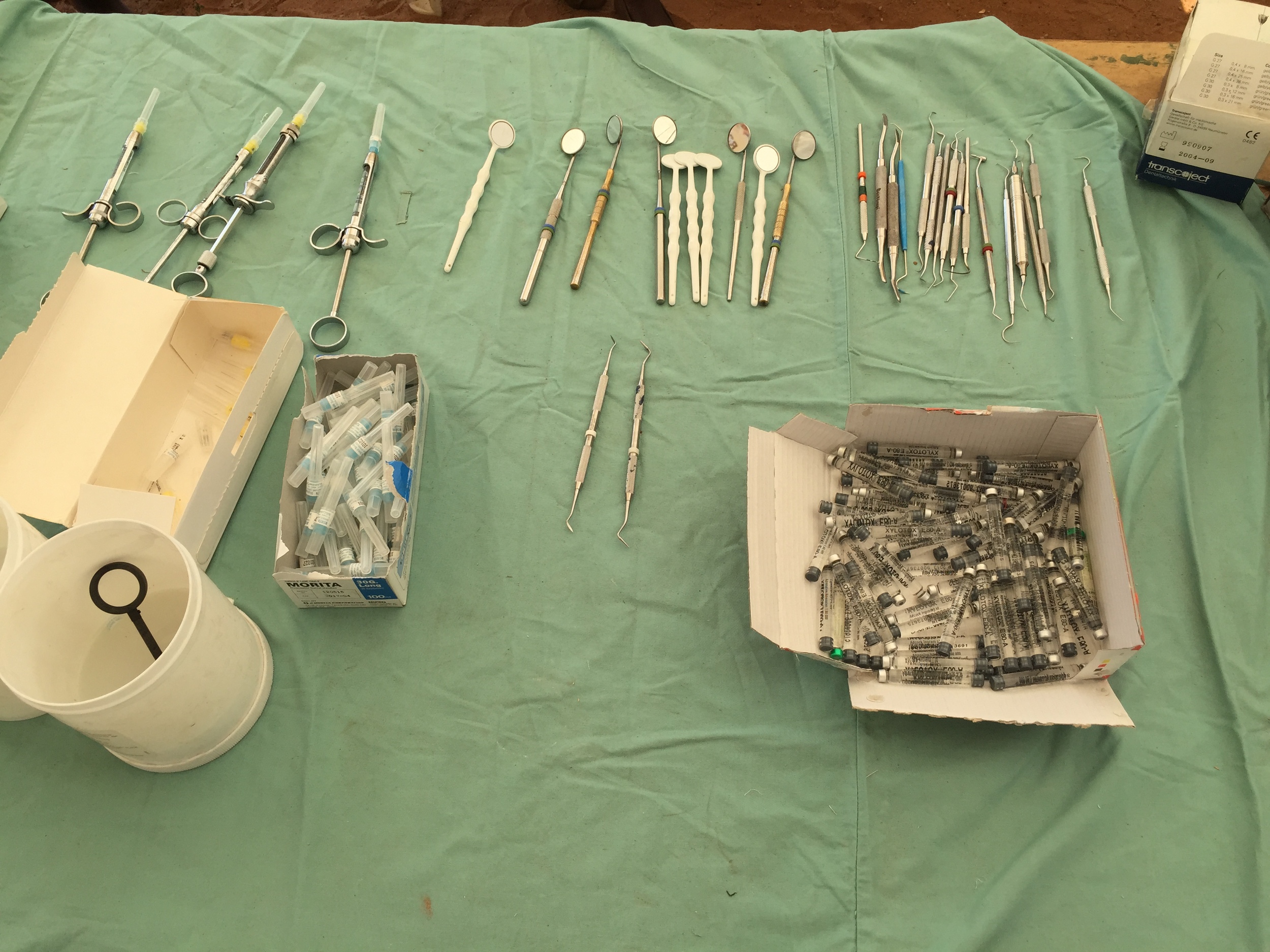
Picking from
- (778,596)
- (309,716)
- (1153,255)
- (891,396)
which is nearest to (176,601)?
(309,716)

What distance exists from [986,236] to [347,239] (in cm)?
171

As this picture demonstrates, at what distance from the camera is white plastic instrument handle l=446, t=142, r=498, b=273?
2285 millimetres

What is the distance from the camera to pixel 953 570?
1.81 m

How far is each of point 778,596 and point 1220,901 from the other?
0.94 metres

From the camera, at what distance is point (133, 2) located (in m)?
3.79

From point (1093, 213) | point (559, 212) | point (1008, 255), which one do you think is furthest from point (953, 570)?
point (559, 212)

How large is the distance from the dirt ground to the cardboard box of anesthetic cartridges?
5.69 feet

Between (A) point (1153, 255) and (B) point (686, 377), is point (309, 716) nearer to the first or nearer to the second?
(B) point (686, 377)

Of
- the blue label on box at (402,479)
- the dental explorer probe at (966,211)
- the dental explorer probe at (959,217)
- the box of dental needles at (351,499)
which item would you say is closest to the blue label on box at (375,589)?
the box of dental needles at (351,499)

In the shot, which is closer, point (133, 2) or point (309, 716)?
point (309, 716)

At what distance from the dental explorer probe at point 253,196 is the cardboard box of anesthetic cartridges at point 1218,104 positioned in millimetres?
2371

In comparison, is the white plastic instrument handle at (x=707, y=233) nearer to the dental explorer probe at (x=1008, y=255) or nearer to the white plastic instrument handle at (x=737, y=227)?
the white plastic instrument handle at (x=737, y=227)

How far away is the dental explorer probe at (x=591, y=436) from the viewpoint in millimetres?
1925

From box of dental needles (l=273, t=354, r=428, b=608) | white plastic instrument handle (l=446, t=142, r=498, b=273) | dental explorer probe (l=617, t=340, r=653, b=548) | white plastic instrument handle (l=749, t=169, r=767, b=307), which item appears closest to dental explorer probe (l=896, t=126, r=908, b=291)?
white plastic instrument handle (l=749, t=169, r=767, b=307)
